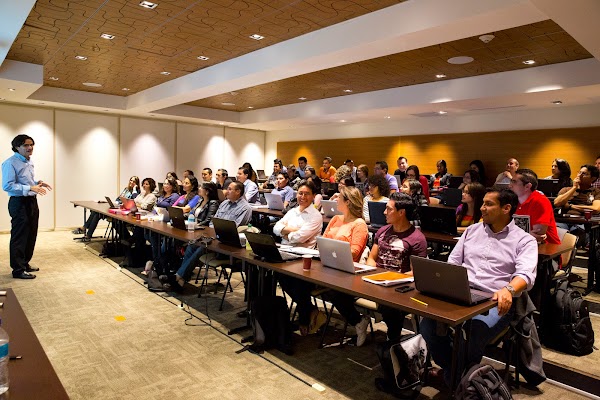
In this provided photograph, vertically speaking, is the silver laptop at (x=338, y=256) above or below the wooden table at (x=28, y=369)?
above

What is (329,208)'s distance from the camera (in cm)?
624

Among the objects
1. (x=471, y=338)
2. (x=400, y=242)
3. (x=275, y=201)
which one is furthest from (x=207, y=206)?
(x=471, y=338)

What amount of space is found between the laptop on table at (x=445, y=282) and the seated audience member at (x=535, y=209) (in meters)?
1.86

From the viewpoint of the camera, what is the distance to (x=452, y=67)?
259 inches

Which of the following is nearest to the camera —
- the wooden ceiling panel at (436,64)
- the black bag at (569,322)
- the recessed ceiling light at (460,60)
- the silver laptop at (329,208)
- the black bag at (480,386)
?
the black bag at (480,386)

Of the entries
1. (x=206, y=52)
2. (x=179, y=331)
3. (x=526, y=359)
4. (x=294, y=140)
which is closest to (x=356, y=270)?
(x=526, y=359)

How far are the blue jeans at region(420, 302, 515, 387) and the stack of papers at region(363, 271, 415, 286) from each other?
30 cm

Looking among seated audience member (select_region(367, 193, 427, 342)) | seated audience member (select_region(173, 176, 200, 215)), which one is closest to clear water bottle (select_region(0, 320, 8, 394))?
seated audience member (select_region(367, 193, 427, 342))

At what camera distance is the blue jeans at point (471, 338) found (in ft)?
8.26

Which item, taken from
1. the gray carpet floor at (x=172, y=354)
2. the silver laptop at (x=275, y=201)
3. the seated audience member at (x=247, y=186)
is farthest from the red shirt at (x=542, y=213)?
the seated audience member at (x=247, y=186)

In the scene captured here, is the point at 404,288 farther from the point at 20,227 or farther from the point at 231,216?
the point at 20,227

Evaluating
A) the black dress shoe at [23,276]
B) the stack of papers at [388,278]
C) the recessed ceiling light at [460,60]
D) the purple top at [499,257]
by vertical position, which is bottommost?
the black dress shoe at [23,276]

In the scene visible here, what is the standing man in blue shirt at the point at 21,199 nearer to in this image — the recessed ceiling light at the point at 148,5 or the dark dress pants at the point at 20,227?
the dark dress pants at the point at 20,227

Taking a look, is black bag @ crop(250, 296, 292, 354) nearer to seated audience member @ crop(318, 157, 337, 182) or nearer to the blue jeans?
the blue jeans
